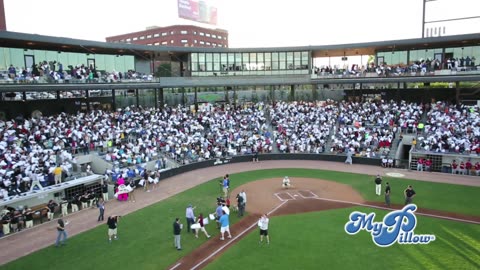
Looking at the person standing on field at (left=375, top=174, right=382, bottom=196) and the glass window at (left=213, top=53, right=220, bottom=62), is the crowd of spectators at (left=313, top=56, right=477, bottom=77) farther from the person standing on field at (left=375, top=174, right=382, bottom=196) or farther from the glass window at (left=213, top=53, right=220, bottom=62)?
the person standing on field at (left=375, top=174, right=382, bottom=196)

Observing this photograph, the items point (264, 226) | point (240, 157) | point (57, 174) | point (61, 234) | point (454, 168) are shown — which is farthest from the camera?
point (240, 157)

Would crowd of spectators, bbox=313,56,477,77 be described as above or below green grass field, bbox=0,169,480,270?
above

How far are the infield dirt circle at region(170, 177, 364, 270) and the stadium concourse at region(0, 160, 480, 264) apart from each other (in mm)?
1181

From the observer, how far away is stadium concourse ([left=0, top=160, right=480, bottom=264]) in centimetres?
1655

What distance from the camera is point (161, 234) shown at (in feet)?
56.5

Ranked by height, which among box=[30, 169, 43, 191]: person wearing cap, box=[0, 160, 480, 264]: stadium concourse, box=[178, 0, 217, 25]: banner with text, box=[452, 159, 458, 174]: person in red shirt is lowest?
box=[0, 160, 480, 264]: stadium concourse

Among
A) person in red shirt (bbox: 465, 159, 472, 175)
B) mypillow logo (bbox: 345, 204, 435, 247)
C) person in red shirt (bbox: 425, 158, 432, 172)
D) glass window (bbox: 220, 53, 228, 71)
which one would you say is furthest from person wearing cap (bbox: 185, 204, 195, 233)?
glass window (bbox: 220, 53, 228, 71)

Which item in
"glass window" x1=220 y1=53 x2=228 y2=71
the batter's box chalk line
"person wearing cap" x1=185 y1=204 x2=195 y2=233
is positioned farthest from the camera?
"glass window" x1=220 y1=53 x2=228 y2=71

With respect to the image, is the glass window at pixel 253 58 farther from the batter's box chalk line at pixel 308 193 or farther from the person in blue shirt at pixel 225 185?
the person in blue shirt at pixel 225 185

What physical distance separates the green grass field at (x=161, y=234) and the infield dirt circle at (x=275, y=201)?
2.22 ft

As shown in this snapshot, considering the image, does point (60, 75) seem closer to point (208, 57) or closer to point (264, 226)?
point (208, 57)

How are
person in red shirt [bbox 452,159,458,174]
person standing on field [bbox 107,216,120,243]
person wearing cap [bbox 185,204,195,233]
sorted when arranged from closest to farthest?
person standing on field [bbox 107,216,120,243] < person wearing cap [bbox 185,204,195,233] < person in red shirt [bbox 452,159,458,174]

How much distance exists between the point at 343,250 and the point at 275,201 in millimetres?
7951

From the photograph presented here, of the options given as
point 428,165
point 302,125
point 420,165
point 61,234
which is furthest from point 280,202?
point 302,125
